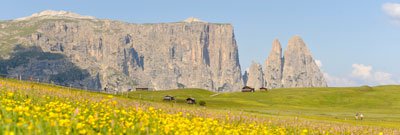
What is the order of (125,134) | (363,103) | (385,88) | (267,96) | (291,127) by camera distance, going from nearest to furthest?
(125,134), (291,127), (363,103), (267,96), (385,88)

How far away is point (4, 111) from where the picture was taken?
1398cm

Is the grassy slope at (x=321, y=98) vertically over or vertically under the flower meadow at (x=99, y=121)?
under

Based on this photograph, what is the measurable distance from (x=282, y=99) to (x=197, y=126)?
133m

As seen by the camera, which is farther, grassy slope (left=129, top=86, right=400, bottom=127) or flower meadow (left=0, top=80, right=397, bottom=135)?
grassy slope (left=129, top=86, right=400, bottom=127)

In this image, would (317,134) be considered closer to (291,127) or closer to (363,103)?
(291,127)

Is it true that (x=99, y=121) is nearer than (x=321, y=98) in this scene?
Yes

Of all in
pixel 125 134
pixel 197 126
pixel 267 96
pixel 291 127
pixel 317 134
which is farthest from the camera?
pixel 267 96

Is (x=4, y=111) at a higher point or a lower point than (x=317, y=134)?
higher

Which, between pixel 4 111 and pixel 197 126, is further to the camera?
pixel 197 126

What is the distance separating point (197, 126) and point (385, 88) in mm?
163828

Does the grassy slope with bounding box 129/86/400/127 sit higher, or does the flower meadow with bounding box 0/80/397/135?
the flower meadow with bounding box 0/80/397/135

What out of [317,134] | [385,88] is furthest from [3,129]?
[385,88]

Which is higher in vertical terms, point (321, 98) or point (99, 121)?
point (99, 121)

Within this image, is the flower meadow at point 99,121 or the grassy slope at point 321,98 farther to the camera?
the grassy slope at point 321,98
